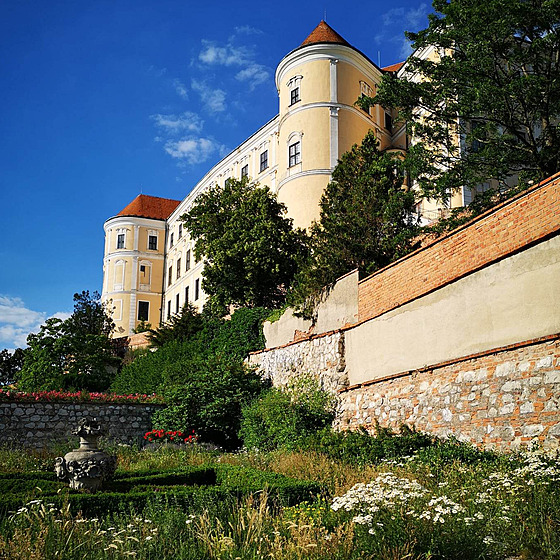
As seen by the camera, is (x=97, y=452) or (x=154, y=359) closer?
(x=97, y=452)

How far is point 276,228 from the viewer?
27.2m

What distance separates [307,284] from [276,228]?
8.89 meters

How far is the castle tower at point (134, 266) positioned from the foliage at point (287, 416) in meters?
41.8

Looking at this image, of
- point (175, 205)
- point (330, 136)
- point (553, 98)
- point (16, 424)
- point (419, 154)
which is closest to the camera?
point (553, 98)

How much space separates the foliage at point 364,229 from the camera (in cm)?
1744

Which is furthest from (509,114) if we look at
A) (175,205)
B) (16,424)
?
(175,205)

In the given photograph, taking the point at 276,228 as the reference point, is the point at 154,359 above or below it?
below

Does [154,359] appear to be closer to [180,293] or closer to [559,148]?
[559,148]

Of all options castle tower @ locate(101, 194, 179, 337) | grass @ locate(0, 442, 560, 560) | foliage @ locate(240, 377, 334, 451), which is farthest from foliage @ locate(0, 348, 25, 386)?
grass @ locate(0, 442, 560, 560)

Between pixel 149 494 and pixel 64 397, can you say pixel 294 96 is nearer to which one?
pixel 64 397

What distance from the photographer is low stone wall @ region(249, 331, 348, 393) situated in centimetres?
1647

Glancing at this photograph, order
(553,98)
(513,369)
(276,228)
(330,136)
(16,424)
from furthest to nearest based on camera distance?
(330,136) → (276,228) → (16,424) → (553,98) → (513,369)

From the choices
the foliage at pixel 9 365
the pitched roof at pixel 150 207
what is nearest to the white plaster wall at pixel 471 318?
the foliage at pixel 9 365

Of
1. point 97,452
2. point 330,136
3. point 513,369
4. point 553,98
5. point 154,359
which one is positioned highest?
point 330,136
